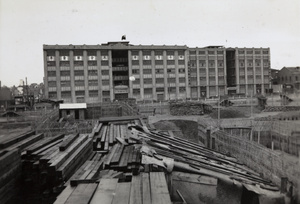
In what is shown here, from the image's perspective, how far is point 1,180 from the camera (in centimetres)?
711

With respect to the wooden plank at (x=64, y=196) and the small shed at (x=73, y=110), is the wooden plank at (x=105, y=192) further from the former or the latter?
the small shed at (x=73, y=110)

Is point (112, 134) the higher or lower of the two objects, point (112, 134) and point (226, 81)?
the lower

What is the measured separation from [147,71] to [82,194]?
63446mm

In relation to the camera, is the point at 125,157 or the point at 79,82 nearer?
the point at 125,157

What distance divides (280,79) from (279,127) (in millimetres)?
73235

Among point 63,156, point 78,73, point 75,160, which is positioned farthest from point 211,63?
point 63,156

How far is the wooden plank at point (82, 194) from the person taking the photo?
15.8 feet

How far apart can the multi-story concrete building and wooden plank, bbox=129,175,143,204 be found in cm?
5779

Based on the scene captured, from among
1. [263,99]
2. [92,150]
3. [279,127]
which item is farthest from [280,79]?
[92,150]

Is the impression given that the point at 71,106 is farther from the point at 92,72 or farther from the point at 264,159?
the point at 264,159

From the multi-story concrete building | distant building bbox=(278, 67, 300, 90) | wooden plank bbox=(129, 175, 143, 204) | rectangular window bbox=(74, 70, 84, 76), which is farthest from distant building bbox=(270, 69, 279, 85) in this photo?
wooden plank bbox=(129, 175, 143, 204)

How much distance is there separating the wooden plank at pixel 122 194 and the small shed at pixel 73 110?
3673cm

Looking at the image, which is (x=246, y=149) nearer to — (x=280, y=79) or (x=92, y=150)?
(x=92, y=150)

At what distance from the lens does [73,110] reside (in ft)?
141
